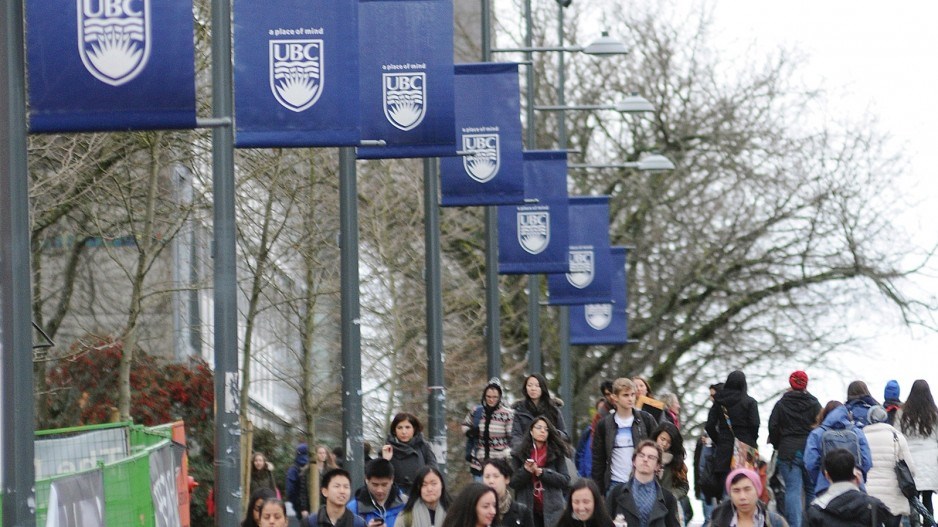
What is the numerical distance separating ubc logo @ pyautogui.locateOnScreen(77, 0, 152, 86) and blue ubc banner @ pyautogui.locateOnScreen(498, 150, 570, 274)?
15.8 metres

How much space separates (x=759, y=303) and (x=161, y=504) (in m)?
25.8

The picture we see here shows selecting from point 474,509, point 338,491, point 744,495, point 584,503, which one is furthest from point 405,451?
point 474,509

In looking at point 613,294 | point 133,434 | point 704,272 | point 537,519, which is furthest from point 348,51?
point 704,272

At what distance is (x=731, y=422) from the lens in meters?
20.6

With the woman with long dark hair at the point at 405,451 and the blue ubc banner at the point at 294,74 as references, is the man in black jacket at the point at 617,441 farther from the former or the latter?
the blue ubc banner at the point at 294,74

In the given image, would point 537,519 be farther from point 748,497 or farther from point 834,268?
point 834,268

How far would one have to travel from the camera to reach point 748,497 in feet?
38.0

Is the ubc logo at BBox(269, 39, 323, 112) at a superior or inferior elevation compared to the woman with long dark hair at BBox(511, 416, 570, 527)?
superior

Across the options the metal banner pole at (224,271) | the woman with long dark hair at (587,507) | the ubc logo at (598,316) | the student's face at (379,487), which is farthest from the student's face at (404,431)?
the ubc logo at (598,316)

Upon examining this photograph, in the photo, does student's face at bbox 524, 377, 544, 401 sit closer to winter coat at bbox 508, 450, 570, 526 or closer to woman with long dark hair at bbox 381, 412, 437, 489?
woman with long dark hair at bbox 381, 412, 437, 489

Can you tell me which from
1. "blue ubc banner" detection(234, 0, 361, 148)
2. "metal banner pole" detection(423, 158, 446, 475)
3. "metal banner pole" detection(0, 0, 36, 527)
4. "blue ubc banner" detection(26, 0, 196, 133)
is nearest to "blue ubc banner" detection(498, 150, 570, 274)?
"metal banner pole" detection(423, 158, 446, 475)

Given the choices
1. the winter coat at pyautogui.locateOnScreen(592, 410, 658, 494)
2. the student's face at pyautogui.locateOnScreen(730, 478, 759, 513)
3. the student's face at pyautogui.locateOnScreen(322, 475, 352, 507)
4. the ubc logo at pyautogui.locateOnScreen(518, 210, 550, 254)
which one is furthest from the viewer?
the ubc logo at pyautogui.locateOnScreen(518, 210, 550, 254)

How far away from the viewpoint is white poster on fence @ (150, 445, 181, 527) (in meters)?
16.7

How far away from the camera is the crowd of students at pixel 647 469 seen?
12.1 m
